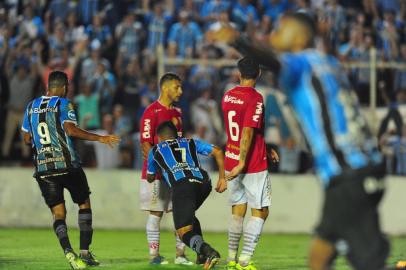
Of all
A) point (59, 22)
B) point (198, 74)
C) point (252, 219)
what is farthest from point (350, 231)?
point (59, 22)

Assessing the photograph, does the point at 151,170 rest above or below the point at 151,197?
above

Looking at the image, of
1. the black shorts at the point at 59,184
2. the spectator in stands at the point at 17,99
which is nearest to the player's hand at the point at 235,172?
the black shorts at the point at 59,184

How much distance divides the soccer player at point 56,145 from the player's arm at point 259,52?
3.98 m

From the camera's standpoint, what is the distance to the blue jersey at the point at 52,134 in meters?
11.5

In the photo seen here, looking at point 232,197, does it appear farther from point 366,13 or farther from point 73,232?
point 366,13

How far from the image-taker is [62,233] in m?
11.5

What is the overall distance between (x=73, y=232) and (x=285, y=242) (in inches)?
144

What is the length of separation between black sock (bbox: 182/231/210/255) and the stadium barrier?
7248mm

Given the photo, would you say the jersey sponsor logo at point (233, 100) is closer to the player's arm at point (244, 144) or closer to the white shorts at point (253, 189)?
the player's arm at point (244, 144)

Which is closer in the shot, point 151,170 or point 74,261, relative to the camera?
point 74,261

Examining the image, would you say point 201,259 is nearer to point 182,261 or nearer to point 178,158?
point 182,261

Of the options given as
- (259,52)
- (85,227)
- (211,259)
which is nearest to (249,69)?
(211,259)

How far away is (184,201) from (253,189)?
769mm

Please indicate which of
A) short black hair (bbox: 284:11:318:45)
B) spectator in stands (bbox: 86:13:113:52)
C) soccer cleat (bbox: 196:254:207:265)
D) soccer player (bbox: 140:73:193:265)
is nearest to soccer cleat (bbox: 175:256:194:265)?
soccer player (bbox: 140:73:193:265)
